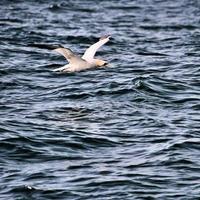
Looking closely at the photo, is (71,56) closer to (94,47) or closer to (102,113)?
(94,47)

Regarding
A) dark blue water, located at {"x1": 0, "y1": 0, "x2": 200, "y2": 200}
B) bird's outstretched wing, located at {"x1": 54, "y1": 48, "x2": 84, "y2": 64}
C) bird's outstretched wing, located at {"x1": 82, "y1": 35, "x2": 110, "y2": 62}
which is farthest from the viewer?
bird's outstretched wing, located at {"x1": 82, "y1": 35, "x2": 110, "y2": 62}

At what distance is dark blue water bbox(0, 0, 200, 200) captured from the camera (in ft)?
40.6

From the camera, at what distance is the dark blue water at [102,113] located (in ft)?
40.6

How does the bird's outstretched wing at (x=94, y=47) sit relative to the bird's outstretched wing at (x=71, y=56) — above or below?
above

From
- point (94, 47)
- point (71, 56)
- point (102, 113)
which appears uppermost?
point (94, 47)

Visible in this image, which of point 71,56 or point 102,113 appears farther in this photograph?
point 71,56

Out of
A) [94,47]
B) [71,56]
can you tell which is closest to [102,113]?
[71,56]

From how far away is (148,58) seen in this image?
23.5 m

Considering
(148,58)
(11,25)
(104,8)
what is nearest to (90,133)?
(148,58)

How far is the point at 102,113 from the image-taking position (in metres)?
16.6

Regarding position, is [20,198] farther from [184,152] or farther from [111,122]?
[111,122]

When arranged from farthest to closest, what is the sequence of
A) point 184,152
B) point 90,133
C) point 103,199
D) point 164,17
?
point 164,17
point 90,133
point 184,152
point 103,199

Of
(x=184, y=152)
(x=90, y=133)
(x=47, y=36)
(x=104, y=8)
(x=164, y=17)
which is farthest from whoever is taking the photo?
(x=104, y=8)

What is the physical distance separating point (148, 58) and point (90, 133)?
8.70 m
